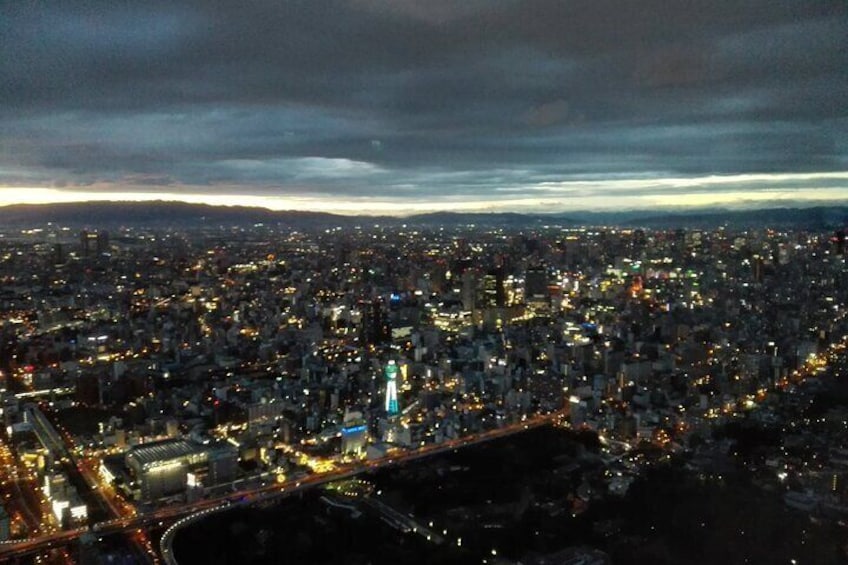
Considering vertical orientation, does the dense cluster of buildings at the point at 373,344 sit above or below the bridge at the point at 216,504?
above

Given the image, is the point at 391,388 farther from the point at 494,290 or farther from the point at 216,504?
the point at 494,290

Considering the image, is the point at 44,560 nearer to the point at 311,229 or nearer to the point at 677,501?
the point at 677,501

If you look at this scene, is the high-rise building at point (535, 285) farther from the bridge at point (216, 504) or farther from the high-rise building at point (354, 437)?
the high-rise building at point (354, 437)

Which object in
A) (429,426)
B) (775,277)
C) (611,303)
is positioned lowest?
(429,426)

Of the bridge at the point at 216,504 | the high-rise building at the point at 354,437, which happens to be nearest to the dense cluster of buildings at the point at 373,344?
the high-rise building at the point at 354,437

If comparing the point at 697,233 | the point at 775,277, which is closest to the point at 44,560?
the point at 697,233

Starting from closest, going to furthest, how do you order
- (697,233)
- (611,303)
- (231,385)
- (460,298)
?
1. (697,233)
2. (231,385)
3. (611,303)
4. (460,298)
